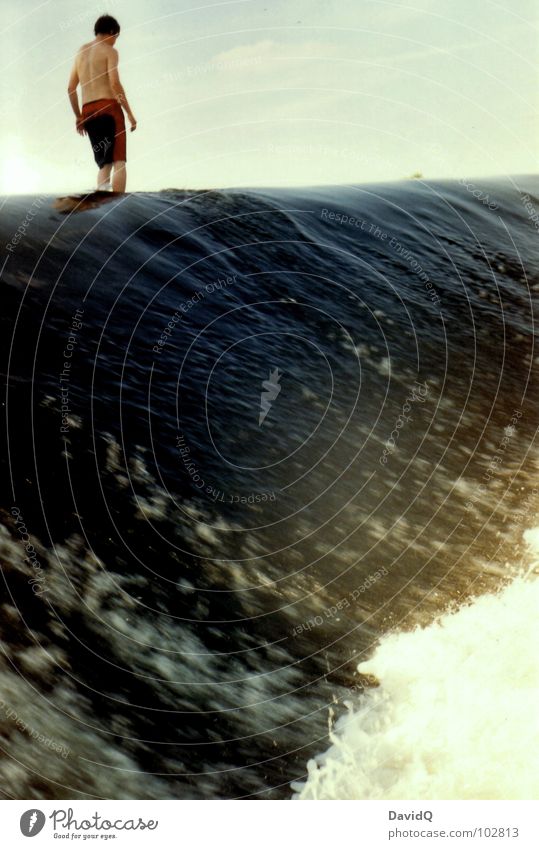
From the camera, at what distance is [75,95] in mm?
4805

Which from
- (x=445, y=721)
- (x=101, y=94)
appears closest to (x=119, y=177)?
(x=101, y=94)

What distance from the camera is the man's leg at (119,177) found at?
5.23m

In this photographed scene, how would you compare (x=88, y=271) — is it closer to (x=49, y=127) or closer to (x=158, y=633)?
(x=49, y=127)

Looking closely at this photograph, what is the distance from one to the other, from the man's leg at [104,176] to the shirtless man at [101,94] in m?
0.14

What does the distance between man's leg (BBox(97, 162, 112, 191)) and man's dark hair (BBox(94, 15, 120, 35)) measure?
0.86 metres

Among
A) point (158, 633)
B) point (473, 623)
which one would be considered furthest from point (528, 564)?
point (158, 633)

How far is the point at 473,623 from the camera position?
14.1 feet

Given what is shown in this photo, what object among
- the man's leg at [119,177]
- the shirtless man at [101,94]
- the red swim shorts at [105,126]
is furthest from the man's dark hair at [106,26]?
the man's leg at [119,177]

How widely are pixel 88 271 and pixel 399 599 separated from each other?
10.7 feet

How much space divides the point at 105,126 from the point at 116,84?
273 mm

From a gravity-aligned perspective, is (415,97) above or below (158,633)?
above

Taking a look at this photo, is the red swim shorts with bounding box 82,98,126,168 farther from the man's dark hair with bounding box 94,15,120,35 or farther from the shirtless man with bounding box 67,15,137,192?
the man's dark hair with bounding box 94,15,120,35

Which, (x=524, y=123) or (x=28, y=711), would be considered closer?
(x=28, y=711)

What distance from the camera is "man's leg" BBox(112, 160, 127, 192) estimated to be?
5.23 metres
